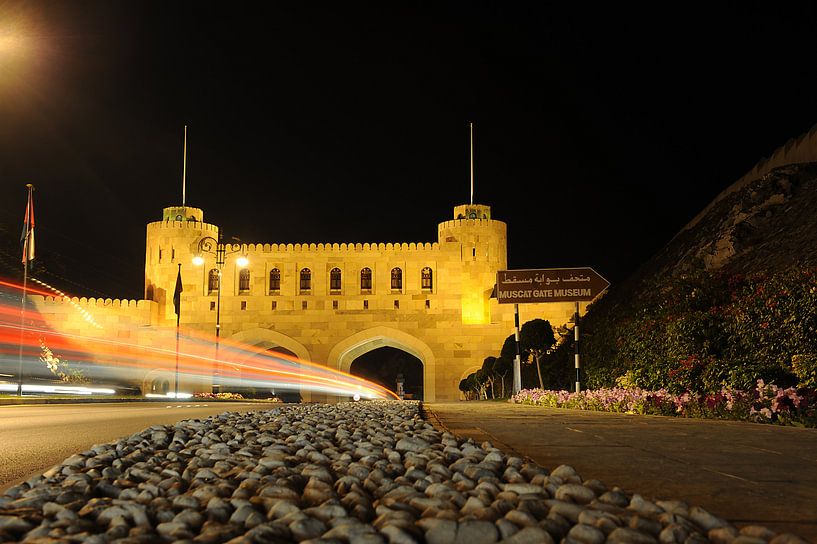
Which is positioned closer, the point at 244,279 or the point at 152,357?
the point at 152,357

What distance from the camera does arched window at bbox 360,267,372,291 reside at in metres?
42.8

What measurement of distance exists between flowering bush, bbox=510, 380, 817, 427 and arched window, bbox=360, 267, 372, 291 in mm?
28914

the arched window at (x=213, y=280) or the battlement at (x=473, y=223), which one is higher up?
the battlement at (x=473, y=223)

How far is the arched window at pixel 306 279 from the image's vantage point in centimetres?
4288

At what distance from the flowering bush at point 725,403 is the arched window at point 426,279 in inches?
1113

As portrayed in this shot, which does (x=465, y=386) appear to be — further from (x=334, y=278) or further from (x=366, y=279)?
(x=334, y=278)

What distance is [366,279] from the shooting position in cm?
4294

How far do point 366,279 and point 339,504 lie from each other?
40390mm

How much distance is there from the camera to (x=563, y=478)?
317 centimetres

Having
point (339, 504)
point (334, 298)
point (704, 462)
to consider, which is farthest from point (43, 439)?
point (334, 298)

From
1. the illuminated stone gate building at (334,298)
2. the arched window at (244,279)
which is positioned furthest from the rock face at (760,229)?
the arched window at (244,279)

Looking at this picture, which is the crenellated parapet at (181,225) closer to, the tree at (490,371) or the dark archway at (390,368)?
the tree at (490,371)

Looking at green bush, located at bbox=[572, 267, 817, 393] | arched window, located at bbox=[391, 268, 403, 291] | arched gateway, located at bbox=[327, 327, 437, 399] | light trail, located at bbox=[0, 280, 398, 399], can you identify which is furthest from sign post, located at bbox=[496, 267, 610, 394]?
light trail, located at bbox=[0, 280, 398, 399]

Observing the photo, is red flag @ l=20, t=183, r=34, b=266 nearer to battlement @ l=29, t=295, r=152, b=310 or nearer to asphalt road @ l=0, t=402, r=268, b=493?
asphalt road @ l=0, t=402, r=268, b=493
